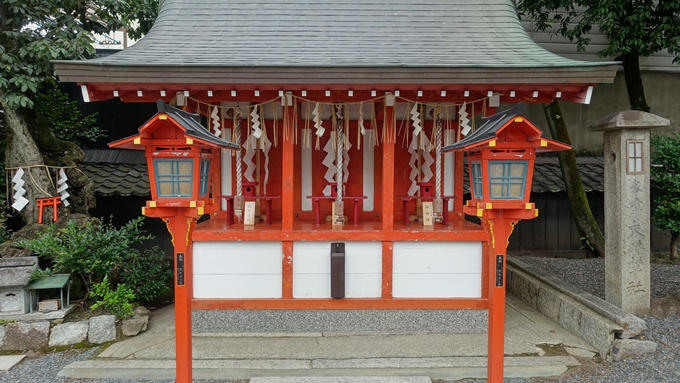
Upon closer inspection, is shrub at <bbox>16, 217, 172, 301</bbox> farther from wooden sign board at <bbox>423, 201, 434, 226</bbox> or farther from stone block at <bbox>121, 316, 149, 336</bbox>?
wooden sign board at <bbox>423, 201, 434, 226</bbox>

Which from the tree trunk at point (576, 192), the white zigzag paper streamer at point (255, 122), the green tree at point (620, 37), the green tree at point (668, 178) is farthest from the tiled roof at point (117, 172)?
the green tree at point (668, 178)

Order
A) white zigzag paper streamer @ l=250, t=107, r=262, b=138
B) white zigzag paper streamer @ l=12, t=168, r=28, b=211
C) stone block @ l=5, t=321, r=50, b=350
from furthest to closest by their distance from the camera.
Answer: white zigzag paper streamer @ l=12, t=168, r=28, b=211
white zigzag paper streamer @ l=250, t=107, r=262, b=138
stone block @ l=5, t=321, r=50, b=350

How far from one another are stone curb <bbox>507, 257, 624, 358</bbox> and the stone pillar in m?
0.67

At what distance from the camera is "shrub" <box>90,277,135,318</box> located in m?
5.63

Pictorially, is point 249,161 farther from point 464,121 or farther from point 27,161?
point 27,161

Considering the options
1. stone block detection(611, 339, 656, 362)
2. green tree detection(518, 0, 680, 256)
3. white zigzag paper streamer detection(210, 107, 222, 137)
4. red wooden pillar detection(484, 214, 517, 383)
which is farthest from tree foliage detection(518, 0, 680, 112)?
white zigzag paper streamer detection(210, 107, 222, 137)

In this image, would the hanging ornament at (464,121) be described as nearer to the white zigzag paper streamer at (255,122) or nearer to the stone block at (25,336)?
the white zigzag paper streamer at (255,122)

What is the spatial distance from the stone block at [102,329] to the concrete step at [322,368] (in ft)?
1.79

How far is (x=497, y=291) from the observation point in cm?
407

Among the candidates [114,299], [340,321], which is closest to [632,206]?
[340,321]

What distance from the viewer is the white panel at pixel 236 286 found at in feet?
18.5

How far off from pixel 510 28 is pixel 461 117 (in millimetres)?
1961

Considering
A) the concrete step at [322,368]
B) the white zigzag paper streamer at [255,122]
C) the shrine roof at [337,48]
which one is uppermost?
the shrine roof at [337,48]

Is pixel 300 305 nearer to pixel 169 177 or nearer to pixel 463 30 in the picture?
pixel 169 177
